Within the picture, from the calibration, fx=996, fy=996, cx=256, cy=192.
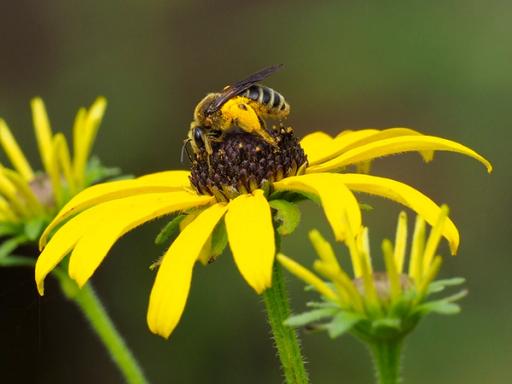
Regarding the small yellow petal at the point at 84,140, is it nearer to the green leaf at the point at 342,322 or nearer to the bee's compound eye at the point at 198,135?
the bee's compound eye at the point at 198,135

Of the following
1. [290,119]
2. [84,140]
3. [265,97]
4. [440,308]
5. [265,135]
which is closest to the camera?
[440,308]

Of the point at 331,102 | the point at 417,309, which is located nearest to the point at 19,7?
the point at 331,102

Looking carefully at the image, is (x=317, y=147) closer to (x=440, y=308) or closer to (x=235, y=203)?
(x=235, y=203)

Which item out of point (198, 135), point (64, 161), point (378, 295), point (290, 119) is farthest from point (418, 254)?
point (290, 119)

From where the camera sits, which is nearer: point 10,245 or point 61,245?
point 61,245

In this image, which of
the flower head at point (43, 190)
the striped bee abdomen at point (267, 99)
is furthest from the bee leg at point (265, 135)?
the flower head at point (43, 190)

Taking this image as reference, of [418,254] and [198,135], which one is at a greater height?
[198,135]
